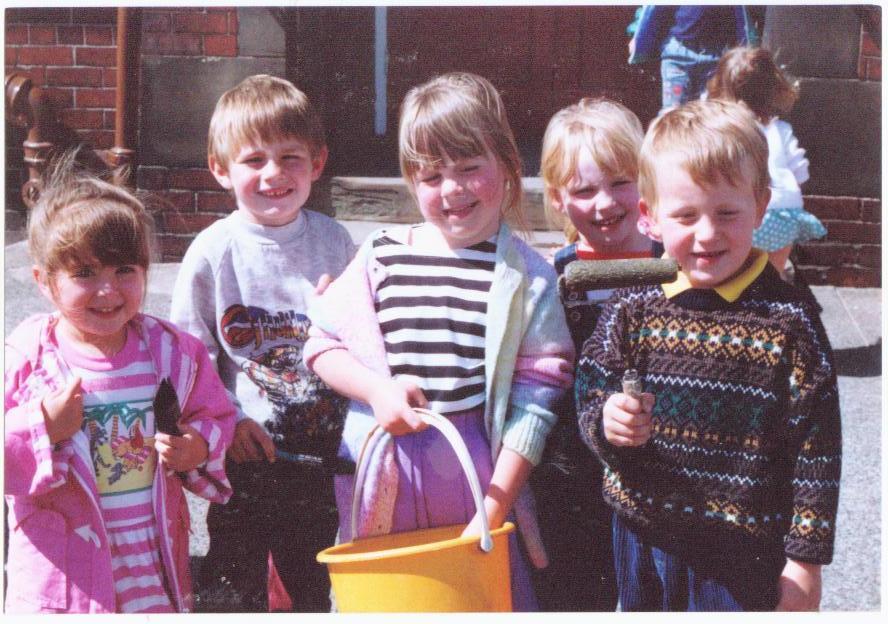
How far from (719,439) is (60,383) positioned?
1149mm

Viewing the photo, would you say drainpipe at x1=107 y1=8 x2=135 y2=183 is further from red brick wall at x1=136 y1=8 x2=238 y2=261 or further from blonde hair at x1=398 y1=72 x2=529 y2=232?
blonde hair at x1=398 y1=72 x2=529 y2=232

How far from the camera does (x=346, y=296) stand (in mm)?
1953

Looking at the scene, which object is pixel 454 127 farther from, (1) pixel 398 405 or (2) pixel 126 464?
(2) pixel 126 464

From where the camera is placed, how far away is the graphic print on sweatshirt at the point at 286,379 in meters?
2.12

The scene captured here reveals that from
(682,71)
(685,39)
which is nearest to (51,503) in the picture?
(685,39)

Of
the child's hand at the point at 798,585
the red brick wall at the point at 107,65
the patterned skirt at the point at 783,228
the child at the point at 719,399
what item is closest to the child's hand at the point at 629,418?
the child at the point at 719,399

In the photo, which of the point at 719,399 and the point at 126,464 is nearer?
the point at 719,399

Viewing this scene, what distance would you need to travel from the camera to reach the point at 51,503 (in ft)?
6.08

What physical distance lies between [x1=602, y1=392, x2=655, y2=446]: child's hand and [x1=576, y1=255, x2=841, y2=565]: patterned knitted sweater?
54 mm

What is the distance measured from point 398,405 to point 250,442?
43 centimetres

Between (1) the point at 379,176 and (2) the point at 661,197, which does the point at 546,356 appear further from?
(1) the point at 379,176

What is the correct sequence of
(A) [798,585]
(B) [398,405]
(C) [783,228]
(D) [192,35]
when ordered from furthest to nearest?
(C) [783,228] < (D) [192,35] < (B) [398,405] < (A) [798,585]

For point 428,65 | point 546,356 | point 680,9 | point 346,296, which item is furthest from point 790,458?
point 680,9

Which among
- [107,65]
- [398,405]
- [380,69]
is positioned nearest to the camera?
[398,405]
